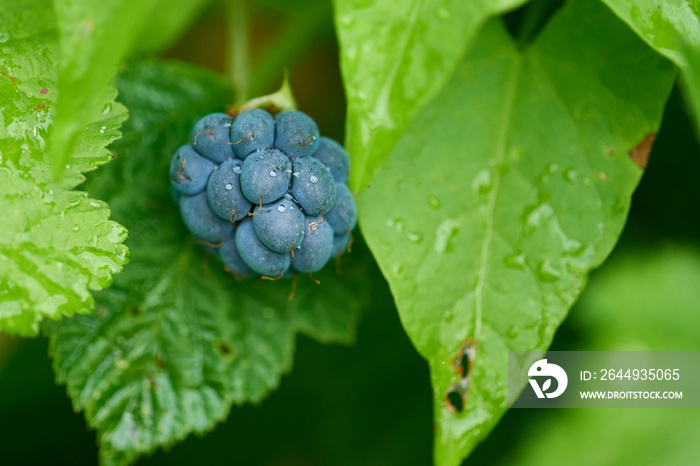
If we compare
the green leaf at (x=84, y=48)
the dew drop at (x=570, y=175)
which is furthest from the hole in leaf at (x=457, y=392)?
the green leaf at (x=84, y=48)

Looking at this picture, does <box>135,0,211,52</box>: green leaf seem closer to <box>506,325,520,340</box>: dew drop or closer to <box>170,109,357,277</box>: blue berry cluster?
<box>170,109,357,277</box>: blue berry cluster

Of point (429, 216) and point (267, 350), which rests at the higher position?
point (429, 216)

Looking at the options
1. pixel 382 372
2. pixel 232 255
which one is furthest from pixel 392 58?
pixel 382 372

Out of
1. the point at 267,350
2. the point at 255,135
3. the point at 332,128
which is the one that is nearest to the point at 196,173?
the point at 255,135

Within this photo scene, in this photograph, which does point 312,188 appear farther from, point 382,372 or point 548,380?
point 382,372

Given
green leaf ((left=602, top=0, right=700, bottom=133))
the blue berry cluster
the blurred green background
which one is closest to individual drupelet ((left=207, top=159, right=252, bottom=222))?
the blue berry cluster

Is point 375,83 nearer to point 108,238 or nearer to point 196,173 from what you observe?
point 196,173

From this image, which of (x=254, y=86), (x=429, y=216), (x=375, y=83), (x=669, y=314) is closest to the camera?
(x=375, y=83)
